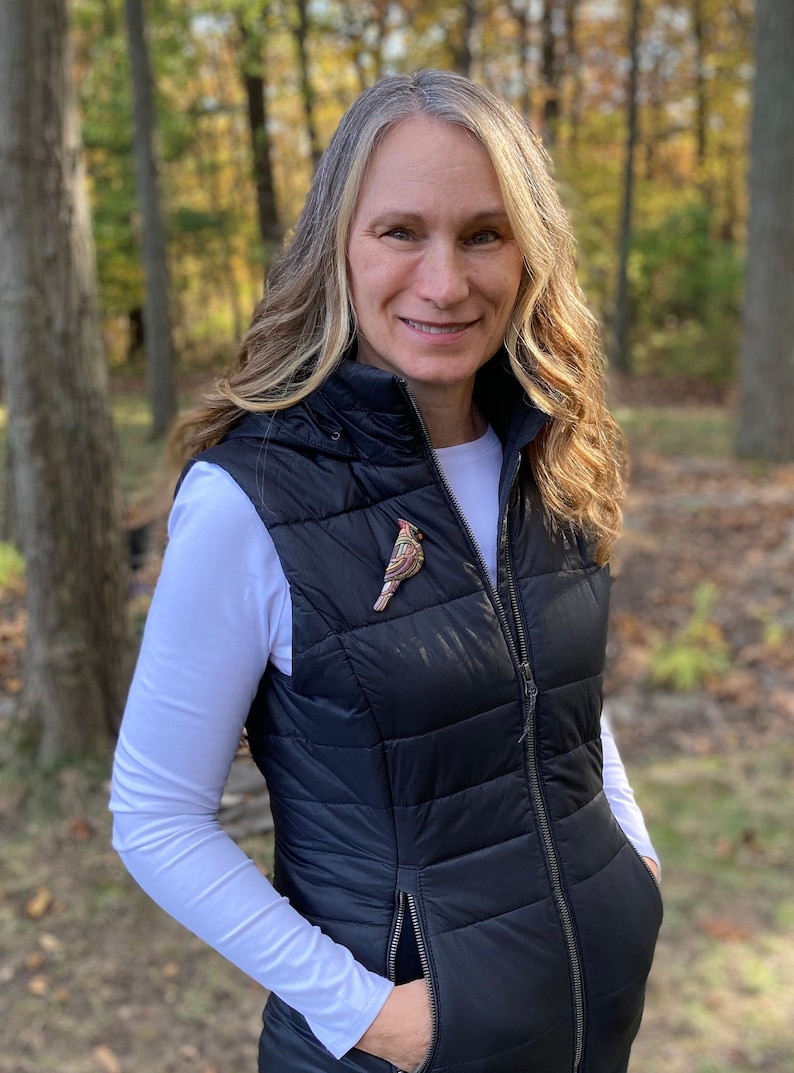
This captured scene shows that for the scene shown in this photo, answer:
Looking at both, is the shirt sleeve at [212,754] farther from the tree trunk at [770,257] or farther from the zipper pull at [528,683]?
the tree trunk at [770,257]

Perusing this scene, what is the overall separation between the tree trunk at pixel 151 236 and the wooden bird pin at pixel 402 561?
35.5 feet

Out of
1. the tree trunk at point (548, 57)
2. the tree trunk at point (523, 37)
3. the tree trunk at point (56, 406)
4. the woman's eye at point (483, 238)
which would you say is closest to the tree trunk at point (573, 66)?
the tree trunk at point (548, 57)

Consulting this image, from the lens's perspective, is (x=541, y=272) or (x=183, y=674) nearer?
(x=183, y=674)

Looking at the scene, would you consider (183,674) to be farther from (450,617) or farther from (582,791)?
(582,791)

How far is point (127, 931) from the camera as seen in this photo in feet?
12.1

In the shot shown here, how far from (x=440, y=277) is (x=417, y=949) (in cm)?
106

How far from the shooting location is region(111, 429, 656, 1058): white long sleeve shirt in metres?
1.45

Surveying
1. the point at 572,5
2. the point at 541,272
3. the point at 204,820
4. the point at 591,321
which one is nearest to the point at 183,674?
the point at 204,820

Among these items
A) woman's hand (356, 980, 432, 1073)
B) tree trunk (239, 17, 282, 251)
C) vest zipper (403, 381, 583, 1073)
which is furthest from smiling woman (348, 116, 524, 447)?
tree trunk (239, 17, 282, 251)

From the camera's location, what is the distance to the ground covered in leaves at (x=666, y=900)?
10.8 feet

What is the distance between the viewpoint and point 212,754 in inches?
59.5

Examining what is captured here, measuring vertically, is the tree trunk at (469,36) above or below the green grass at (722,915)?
above

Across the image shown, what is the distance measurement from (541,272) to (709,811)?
3.70 meters

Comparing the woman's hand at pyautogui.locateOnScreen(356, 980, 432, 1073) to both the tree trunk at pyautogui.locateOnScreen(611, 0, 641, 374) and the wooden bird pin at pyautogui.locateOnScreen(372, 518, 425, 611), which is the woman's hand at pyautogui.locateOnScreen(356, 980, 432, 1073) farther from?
the tree trunk at pyautogui.locateOnScreen(611, 0, 641, 374)
